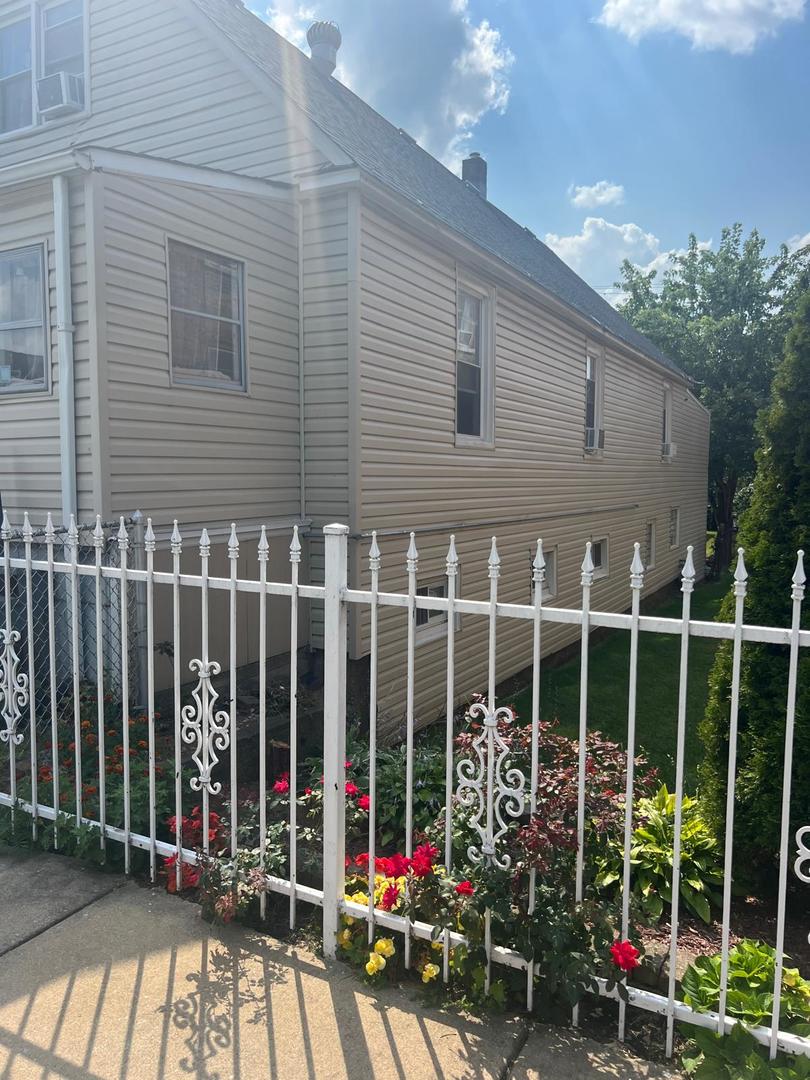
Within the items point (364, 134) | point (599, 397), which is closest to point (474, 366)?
point (364, 134)

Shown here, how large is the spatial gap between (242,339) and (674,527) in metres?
17.8

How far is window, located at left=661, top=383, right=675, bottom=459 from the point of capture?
65.7ft

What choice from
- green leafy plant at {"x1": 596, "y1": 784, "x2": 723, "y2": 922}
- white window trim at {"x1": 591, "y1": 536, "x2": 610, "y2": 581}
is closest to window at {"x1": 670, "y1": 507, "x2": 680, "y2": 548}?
white window trim at {"x1": 591, "y1": 536, "x2": 610, "y2": 581}

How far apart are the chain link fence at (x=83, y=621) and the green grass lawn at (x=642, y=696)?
4.24 meters

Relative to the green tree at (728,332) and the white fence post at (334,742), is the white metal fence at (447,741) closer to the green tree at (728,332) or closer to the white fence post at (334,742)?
the white fence post at (334,742)

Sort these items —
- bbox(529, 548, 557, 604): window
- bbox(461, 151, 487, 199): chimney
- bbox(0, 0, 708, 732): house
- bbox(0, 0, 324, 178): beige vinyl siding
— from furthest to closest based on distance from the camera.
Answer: bbox(461, 151, 487, 199): chimney
bbox(529, 548, 557, 604): window
bbox(0, 0, 324, 178): beige vinyl siding
bbox(0, 0, 708, 732): house

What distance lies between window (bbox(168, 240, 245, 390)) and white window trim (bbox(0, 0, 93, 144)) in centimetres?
332

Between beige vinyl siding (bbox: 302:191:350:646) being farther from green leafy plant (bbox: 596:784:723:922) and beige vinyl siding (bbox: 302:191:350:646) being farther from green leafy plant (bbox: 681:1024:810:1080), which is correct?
green leafy plant (bbox: 681:1024:810:1080)

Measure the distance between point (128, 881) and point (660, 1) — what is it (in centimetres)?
1334

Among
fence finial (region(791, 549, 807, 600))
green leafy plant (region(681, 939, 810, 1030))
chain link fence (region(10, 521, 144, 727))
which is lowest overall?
green leafy plant (region(681, 939, 810, 1030))

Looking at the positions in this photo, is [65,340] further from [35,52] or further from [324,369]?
[35,52]

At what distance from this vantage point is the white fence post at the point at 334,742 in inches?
126

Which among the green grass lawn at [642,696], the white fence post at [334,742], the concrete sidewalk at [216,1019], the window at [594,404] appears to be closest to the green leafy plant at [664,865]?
the concrete sidewalk at [216,1019]

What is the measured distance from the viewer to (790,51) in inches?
486
